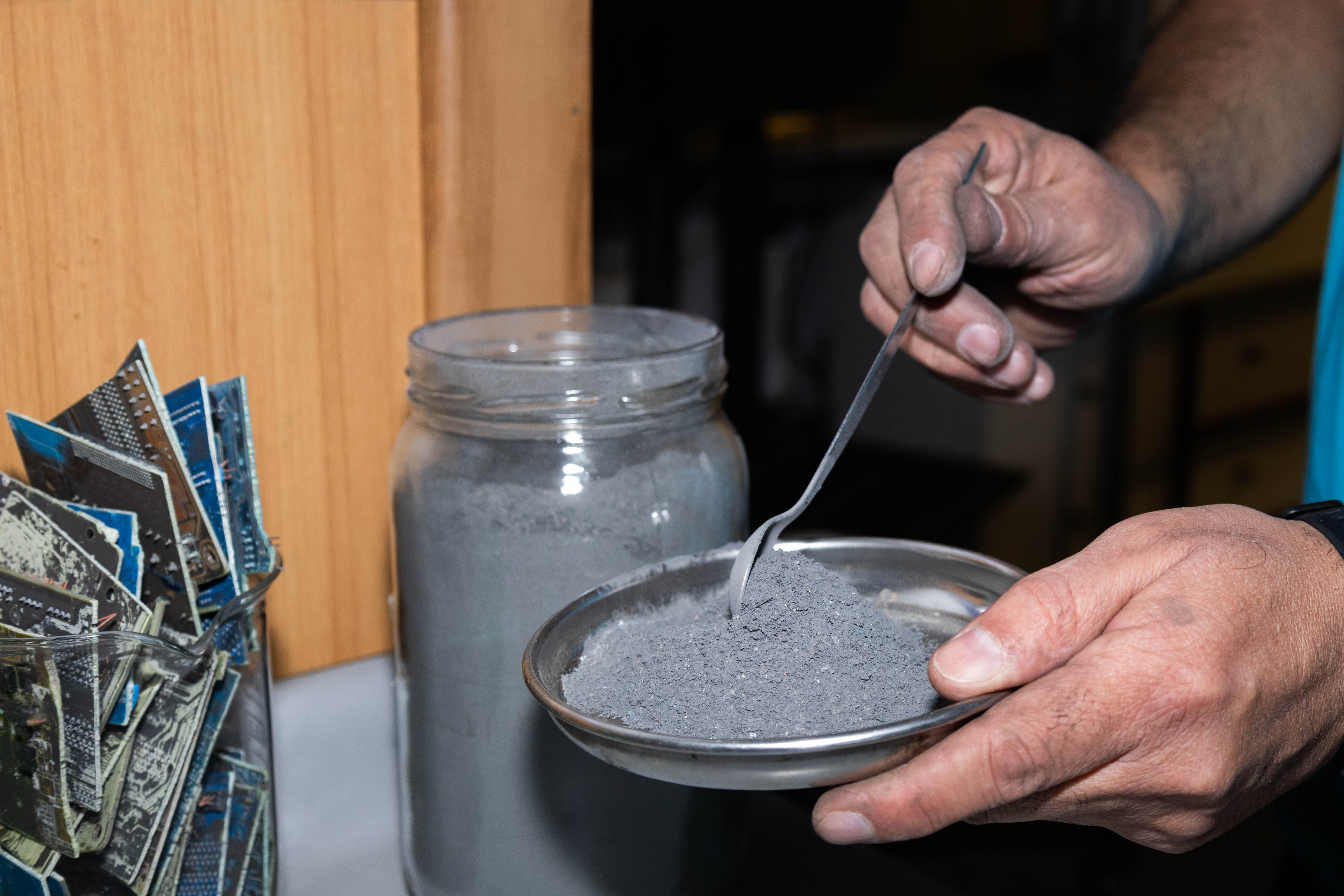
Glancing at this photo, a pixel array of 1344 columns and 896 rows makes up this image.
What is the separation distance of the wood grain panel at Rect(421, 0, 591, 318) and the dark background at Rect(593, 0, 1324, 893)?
1088mm

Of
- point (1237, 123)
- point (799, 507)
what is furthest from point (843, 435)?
point (1237, 123)

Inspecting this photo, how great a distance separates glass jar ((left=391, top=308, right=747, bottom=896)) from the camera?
1.70 ft

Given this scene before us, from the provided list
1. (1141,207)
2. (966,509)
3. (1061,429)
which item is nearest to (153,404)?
(1141,207)

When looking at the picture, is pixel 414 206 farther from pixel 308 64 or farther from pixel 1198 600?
pixel 1198 600

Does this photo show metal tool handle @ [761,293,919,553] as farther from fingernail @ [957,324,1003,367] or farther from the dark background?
the dark background

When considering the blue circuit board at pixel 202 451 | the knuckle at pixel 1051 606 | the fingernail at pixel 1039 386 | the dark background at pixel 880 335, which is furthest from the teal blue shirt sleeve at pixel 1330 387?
the dark background at pixel 880 335

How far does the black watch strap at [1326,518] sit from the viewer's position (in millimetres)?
510

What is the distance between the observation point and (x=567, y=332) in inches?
25.8

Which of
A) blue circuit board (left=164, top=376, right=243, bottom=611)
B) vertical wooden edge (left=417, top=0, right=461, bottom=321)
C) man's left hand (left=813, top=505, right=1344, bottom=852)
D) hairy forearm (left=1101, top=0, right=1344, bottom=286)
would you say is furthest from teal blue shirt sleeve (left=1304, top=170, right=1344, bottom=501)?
blue circuit board (left=164, top=376, right=243, bottom=611)

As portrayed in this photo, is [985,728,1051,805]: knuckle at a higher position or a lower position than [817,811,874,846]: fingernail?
higher

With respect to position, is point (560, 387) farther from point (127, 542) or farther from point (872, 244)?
point (872, 244)

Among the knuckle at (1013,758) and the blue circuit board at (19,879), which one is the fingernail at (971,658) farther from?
the blue circuit board at (19,879)

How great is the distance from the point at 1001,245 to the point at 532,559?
0.40m

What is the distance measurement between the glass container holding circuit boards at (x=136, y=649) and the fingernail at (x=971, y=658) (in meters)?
0.28
